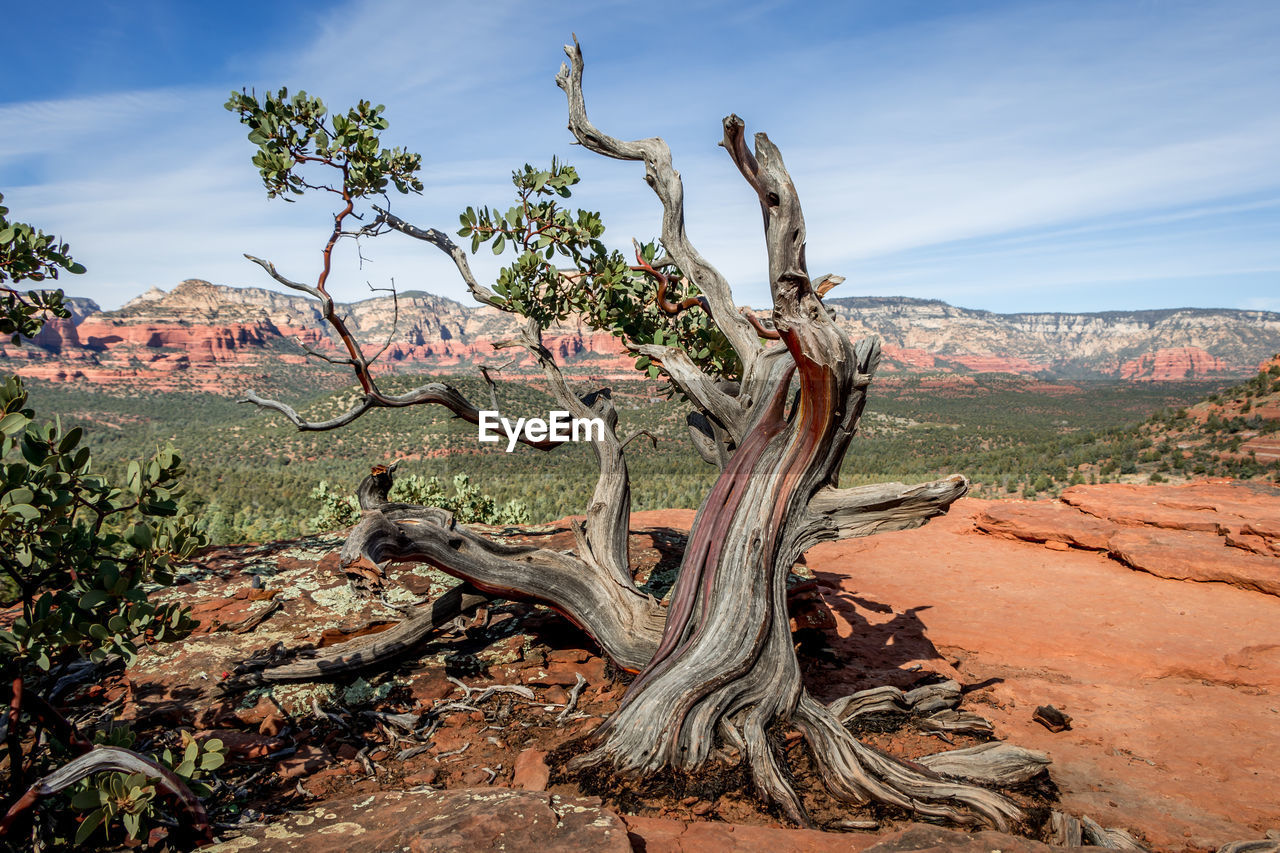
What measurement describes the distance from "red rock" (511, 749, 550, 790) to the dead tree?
35cm

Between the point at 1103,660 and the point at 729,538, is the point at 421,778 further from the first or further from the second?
the point at 1103,660

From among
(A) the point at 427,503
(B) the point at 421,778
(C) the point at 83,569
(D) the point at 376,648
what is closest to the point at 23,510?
(C) the point at 83,569

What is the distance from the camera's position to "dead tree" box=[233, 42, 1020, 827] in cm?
423

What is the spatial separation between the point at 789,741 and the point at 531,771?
70.1 inches

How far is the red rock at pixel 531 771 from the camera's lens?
4.20m

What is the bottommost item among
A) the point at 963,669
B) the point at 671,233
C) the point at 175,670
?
the point at 963,669

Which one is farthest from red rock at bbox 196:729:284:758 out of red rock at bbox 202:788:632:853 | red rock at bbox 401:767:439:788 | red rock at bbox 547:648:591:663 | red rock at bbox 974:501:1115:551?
red rock at bbox 974:501:1115:551

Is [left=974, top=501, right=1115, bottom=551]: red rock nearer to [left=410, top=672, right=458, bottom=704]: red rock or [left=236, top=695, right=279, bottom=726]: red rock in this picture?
[left=410, top=672, right=458, bottom=704]: red rock

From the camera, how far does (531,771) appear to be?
14.2 ft

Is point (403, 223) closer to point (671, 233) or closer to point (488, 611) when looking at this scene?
point (671, 233)

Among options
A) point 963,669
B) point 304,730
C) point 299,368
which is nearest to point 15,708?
point 304,730

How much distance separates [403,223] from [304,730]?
478 centimetres

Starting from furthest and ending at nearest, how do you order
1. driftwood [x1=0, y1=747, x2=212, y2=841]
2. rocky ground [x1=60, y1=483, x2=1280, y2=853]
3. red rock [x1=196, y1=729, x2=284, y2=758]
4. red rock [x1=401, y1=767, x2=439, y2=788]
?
1. red rock [x1=196, y1=729, x2=284, y2=758]
2. red rock [x1=401, y1=767, x2=439, y2=788]
3. rocky ground [x1=60, y1=483, x2=1280, y2=853]
4. driftwood [x1=0, y1=747, x2=212, y2=841]

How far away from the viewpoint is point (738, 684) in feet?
15.1
